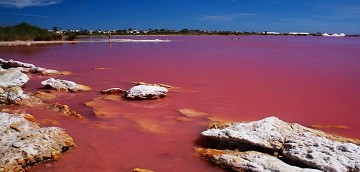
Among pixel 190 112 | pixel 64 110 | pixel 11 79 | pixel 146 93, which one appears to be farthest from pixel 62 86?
pixel 190 112

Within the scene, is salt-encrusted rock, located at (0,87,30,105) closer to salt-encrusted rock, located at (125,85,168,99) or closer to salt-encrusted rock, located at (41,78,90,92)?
salt-encrusted rock, located at (41,78,90,92)

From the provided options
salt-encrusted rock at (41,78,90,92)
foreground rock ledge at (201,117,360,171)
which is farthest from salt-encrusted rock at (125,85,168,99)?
foreground rock ledge at (201,117,360,171)

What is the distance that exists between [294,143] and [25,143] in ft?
11.3

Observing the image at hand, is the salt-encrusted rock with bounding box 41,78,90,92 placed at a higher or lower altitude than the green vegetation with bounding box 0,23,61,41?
lower

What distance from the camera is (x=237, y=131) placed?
191 inches

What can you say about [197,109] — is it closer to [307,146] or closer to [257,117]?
[257,117]

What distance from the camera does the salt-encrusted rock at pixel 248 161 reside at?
385 centimetres

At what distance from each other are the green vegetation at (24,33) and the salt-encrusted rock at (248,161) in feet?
112

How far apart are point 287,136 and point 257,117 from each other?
179cm

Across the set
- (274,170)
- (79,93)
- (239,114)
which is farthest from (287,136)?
(79,93)

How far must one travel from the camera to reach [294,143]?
4438 millimetres

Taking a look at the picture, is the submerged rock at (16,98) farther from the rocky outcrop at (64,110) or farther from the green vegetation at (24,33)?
the green vegetation at (24,33)

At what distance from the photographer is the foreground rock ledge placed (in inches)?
156

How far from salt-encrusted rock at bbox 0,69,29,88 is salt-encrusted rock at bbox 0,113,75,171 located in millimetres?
3318
